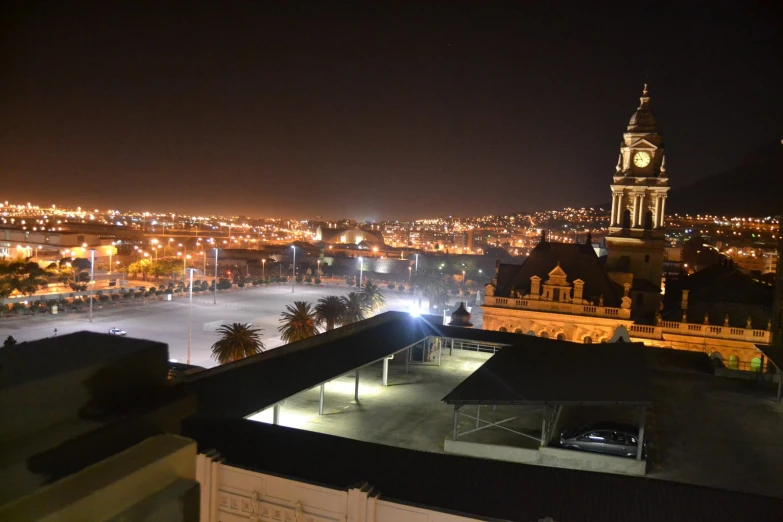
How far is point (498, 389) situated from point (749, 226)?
16442cm

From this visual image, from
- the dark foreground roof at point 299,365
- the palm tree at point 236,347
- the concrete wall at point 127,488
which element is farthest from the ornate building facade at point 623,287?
the concrete wall at point 127,488

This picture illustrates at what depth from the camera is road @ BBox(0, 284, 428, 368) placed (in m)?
42.6

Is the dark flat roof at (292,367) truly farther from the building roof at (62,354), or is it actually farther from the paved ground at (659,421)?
the building roof at (62,354)

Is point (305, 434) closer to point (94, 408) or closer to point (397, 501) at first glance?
point (397, 501)

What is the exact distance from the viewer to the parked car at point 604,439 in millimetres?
13922

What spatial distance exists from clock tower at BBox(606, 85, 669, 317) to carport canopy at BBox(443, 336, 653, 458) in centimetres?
2798

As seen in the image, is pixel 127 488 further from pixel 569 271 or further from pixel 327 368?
pixel 569 271

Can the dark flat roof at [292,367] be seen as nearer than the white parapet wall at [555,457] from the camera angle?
No

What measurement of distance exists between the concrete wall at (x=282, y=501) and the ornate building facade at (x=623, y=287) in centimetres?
2425

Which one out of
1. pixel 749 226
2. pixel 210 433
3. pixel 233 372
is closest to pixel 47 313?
pixel 233 372

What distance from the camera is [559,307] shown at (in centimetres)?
3916

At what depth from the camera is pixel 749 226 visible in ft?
501

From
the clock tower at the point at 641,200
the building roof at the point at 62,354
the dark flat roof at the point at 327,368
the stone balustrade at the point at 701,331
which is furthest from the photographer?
the clock tower at the point at 641,200

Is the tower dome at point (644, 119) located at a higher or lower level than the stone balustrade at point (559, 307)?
higher
